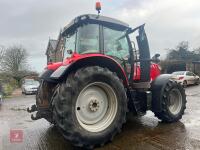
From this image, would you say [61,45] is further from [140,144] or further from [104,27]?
[140,144]

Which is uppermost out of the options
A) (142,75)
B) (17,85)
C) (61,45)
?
(61,45)

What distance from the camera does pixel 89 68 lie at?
4328 millimetres

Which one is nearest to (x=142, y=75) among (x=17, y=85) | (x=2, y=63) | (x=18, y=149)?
(x=18, y=149)

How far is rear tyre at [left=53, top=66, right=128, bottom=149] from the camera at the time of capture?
4000 mm

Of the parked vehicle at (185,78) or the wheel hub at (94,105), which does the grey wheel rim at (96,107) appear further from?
the parked vehicle at (185,78)

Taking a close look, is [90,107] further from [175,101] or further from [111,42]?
[175,101]

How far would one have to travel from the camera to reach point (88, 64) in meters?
4.56

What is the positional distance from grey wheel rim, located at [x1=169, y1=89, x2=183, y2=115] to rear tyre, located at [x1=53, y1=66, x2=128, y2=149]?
2067 millimetres

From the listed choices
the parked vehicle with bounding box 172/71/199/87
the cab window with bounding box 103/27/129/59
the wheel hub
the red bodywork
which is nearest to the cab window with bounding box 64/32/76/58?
the red bodywork

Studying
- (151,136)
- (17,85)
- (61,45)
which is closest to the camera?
(151,136)

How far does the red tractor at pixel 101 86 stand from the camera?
4.11 metres

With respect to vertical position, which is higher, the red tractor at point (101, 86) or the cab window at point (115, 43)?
the cab window at point (115, 43)

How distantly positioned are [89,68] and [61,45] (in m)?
2.11

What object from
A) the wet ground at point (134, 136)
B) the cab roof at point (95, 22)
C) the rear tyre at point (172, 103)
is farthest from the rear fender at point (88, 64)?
the rear tyre at point (172, 103)
